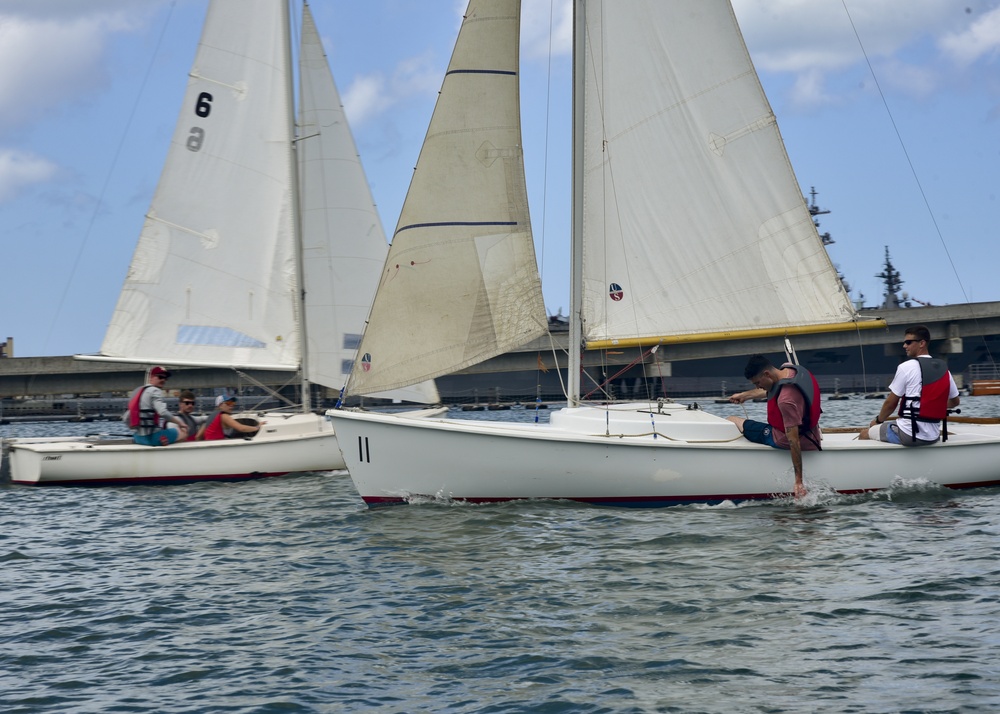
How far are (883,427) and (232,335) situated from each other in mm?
12571

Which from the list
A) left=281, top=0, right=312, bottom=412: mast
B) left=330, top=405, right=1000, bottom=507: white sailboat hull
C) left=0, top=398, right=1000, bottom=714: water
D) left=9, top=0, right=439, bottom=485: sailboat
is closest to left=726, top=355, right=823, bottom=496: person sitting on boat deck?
left=330, top=405, right=1000, bottom=507: white sailboat hull

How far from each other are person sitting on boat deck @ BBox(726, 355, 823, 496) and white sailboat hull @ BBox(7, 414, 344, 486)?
886 cm

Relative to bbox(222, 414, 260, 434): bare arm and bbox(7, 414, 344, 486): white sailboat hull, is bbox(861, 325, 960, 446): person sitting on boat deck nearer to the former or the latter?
bbox(7, 414, 344, 486): white sailboat hull

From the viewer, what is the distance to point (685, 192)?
1323 cm

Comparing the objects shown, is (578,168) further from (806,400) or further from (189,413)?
(189,413)

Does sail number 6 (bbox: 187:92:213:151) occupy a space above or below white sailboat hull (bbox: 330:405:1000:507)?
above

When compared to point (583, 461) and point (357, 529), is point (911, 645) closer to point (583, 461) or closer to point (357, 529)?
point (583, 461)

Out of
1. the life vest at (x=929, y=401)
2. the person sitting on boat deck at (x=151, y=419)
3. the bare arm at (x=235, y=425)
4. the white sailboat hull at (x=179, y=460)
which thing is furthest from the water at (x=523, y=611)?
the bare arm at (x=235, y=425)

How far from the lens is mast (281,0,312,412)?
20000 millimetres

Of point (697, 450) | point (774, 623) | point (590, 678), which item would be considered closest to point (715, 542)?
point (697, 450)

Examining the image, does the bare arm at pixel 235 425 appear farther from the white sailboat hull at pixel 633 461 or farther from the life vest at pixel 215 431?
the white sailboat hull at pixel 633 461

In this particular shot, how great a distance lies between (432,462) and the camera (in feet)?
40.7

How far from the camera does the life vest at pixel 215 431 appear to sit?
18.2m

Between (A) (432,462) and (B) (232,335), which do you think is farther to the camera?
(B) (232,335)
